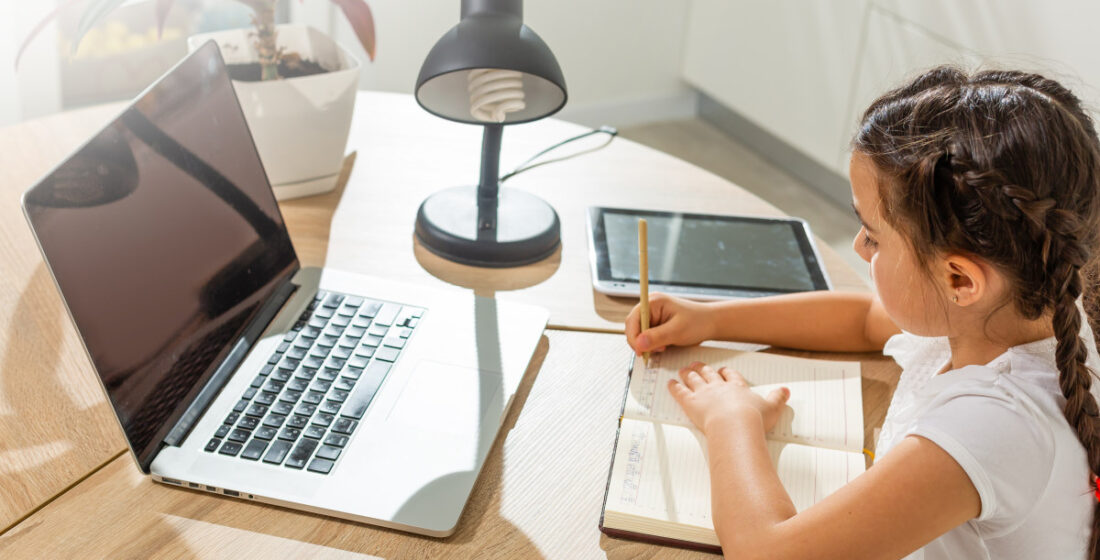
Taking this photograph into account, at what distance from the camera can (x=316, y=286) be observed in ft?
3.26

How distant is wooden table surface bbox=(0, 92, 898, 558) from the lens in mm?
720

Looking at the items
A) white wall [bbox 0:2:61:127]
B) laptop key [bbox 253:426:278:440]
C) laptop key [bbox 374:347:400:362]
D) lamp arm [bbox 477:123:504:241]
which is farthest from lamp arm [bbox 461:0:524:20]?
white wall [bbox 0:2:61:127]

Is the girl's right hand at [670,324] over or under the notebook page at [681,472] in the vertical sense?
over

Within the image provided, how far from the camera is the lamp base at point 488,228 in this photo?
1089 mm

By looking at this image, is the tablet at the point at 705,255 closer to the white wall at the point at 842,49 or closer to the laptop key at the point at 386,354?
the laptop key at the point at 386,354

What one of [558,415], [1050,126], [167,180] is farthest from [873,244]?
[167,180]

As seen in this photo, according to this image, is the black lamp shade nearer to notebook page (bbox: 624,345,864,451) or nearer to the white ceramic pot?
the white ceramic pot

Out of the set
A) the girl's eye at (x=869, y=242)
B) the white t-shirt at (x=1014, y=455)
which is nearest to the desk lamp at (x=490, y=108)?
the girl's eye at (x=869, y=242)

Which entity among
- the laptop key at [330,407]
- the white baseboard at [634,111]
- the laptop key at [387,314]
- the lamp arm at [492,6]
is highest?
the lamp arm at [492,6]

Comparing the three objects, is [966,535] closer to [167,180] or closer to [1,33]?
[167,180]

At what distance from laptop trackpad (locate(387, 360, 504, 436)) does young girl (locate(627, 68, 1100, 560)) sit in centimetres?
20

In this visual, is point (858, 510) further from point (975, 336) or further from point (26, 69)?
point (26, 69)

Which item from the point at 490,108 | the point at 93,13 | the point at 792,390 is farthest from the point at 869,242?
the point at 93,13

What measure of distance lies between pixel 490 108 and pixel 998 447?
23.5 inches
